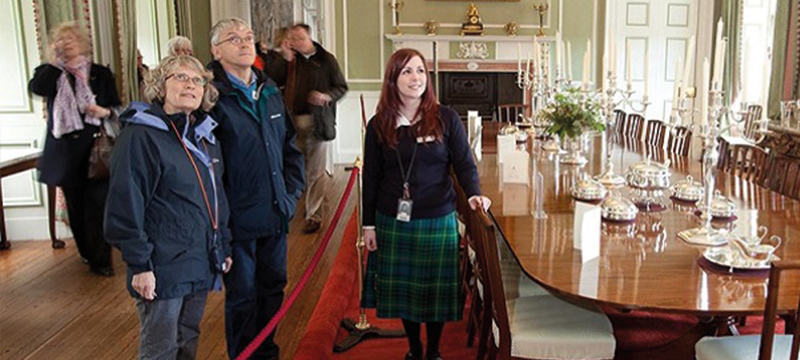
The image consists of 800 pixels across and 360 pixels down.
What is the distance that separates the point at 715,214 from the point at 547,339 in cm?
94

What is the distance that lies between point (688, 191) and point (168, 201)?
2.12 meters

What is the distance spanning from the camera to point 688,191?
2844 mm

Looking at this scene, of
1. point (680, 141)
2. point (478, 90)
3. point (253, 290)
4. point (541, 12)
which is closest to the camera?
point (253, 290)

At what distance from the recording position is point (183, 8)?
652cm

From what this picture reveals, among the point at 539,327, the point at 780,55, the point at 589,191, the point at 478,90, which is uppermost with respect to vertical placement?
the point at 780,55

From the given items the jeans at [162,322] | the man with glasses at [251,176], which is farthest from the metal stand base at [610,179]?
the jeans at [162,322]

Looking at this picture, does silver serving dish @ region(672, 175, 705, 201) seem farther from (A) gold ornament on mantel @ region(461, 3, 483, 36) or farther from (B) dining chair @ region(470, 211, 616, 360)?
(A) gold ornament on mantel @ region(461, 3, 483, 36)

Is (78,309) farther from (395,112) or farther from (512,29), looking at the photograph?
(512,29)

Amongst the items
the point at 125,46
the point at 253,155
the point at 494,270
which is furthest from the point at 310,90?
the point at 494,270

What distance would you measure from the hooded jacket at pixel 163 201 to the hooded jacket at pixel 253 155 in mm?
163

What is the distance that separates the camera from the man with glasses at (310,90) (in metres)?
4.76

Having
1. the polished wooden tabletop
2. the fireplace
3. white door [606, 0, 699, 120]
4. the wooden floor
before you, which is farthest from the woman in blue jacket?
white door [606, 0, 699, 120]

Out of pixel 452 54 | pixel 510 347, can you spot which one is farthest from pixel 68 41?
pixel 452 54

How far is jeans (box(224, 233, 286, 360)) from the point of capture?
8.48 ft
